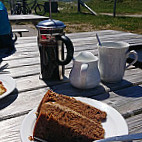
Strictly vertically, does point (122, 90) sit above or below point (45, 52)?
below

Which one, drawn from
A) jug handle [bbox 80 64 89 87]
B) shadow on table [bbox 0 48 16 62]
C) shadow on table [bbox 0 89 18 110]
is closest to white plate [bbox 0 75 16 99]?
shadow on table [bbox 0 89 18 110]

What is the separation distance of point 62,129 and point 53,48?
607mm

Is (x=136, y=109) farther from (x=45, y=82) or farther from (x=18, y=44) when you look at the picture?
(x=18, y=44)

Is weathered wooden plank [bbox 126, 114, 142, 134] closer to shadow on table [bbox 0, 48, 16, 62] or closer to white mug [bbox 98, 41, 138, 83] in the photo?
white mug [bbox 98, 41, 138, 83]

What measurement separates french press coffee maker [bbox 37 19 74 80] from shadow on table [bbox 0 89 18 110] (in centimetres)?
25

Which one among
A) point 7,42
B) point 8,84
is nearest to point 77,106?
point 8,84

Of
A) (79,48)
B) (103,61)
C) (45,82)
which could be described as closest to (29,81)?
(45,82)

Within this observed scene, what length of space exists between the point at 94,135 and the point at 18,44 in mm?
1882

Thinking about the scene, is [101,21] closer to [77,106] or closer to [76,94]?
[76,94]

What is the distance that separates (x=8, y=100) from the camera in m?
0.98

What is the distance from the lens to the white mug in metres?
1.14

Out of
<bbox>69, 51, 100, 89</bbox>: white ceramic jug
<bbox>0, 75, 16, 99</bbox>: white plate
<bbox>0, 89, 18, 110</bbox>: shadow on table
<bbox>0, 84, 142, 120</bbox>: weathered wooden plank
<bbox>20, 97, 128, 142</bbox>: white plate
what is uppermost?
<bbox>69, 51, 100, 89</bbox>: white ceramic jug

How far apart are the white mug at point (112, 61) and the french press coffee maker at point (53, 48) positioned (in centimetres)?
23

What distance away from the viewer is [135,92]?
1073mm
